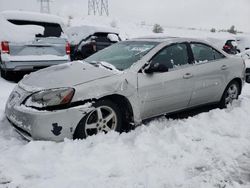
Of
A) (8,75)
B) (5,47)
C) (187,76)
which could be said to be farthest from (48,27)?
(187,76)

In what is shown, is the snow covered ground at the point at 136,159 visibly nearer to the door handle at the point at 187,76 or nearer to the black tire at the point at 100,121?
the black tire at the point at 100,121

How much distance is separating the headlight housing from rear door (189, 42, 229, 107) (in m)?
2.26

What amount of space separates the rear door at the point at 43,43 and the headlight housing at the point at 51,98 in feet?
12.7

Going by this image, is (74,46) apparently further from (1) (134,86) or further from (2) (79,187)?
(2) (79,187)

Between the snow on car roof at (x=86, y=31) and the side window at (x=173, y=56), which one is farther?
the snow on car roof at (x=86, y=31)

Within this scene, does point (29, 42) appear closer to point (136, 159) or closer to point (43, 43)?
point (43, 43)

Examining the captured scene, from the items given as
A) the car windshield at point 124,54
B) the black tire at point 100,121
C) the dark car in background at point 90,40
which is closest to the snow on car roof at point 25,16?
the dark car in background at point 90,40

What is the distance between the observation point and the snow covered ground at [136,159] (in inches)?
124

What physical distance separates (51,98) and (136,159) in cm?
126

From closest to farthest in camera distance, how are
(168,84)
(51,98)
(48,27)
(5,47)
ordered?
(51,98), (168,84), (5,47), (48,27)

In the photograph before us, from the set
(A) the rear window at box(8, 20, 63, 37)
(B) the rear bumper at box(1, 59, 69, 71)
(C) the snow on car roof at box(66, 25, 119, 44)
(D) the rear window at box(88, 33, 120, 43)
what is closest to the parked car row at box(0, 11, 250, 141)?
(B) the rear bumper at box(1, 59, 69, 71)

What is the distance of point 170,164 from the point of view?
11.5ft

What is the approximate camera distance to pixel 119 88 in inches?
164

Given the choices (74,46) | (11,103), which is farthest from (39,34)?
(11,103)
